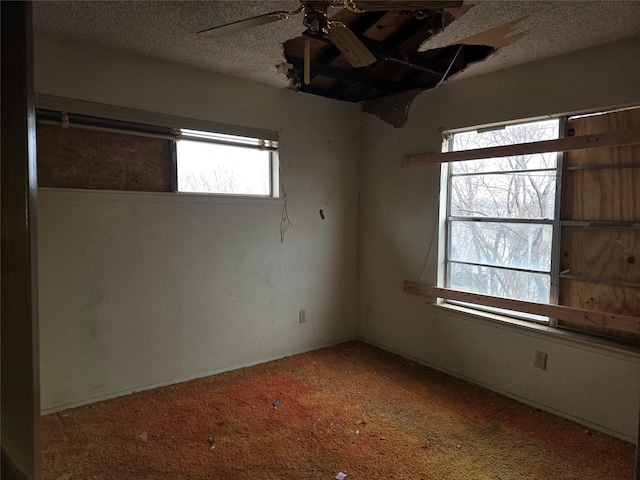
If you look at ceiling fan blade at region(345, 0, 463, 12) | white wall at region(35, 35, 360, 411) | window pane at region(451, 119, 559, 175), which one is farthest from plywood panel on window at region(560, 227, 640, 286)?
white wall at region(35, 35, 360, 411)

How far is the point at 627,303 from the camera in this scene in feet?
8.01

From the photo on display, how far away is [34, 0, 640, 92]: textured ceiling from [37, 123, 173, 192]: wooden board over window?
2.06ft

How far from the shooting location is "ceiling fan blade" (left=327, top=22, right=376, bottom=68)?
194 centimetres

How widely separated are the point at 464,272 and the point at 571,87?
154 centimetres

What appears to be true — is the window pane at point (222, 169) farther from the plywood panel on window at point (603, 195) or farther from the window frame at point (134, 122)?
the plywood panel on window at point (603, 195)

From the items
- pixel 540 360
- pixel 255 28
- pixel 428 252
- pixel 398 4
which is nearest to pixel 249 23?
pixel 255 28

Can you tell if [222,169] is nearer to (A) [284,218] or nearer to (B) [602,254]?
(A) [284,218]

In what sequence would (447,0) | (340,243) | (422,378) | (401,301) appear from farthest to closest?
(340,243) < (401,301) < (422,378) < (447,0)

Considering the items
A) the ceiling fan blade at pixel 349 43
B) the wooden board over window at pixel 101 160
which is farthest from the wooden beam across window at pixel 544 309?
the wooden board over window at pixel 101 160

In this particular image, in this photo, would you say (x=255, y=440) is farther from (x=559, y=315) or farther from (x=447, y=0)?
(x=447, y=0)

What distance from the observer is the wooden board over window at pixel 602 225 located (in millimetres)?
2396

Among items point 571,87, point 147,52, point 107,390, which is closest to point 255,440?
point 107,390

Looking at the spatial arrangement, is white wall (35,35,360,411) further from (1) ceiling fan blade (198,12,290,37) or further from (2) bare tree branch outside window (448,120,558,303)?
(2) bare tree branch outside window (448,120,558,303)

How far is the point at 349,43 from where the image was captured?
82.3 inches
